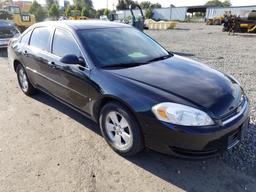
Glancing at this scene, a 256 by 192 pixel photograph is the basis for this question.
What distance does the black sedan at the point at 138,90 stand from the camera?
261 cm

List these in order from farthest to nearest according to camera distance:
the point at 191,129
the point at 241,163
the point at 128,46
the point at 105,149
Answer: the point at 128,46, the point at 105,149, the point at 241,163, the point at 191,129

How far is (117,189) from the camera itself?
2.65 metres

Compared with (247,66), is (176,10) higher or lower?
higher

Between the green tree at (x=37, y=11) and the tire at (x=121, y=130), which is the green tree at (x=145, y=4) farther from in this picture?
the tire at (x=121, y=130)

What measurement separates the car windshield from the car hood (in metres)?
0.24

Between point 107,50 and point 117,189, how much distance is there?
1861 mm

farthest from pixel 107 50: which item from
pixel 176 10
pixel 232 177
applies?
pixel 176 10

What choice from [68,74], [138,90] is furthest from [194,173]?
[68,74]

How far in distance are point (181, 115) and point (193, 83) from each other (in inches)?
23.7

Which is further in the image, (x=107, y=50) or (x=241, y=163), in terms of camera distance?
(x=107, y=50)

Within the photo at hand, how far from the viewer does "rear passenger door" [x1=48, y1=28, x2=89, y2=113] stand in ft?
11.4

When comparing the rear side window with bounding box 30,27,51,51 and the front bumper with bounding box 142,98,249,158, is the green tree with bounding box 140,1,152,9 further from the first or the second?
the front bumper with bounding box 142,98,249,158

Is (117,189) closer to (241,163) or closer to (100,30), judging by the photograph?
(241,163)

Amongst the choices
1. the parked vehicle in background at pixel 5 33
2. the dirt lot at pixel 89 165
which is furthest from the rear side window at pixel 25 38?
the parked vehicle in background at pixel 5 33
